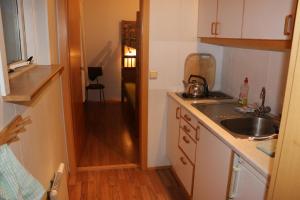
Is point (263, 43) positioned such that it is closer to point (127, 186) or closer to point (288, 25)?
point (288, 25)

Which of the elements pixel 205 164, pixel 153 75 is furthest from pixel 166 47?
pixel 205 164

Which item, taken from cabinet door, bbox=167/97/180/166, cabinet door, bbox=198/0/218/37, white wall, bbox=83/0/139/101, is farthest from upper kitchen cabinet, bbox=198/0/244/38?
white wall, bbox=83/0/139/101

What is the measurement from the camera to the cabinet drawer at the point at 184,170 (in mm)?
2148

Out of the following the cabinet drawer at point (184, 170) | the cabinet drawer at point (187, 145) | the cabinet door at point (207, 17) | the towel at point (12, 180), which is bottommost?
the cabinet drawer at point (184, 170)

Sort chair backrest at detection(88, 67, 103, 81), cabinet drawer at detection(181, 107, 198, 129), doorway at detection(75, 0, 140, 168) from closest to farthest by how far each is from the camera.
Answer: cabinet drawer at detection(181, 107, 198, 129), doorway at detection(75, 0, 140, 168), chair backrest at detection(88, 67, 103, 81)

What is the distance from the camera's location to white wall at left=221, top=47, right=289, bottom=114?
1875 mm

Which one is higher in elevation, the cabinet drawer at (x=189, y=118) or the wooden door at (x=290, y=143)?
the wooden door at (x=290, y=143)

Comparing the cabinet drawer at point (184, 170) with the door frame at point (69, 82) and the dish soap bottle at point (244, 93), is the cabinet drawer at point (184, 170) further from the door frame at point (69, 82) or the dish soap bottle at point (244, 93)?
the dish soap bottle at point (244, 93)

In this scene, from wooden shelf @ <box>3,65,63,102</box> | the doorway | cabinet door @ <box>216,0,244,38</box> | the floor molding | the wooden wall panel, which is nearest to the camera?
wooden shelf @ <box>3,65,63,102</box>

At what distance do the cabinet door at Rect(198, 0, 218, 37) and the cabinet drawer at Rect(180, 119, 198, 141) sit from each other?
81 cm

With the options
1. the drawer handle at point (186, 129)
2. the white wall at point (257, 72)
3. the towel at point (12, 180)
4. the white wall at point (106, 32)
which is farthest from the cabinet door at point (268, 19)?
the white wall at point (106, 32)

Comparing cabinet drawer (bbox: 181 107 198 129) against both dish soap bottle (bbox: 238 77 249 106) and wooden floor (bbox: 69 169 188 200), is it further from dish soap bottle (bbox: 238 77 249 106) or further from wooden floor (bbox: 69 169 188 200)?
wooden floor (bbox: 69 169 188 200)

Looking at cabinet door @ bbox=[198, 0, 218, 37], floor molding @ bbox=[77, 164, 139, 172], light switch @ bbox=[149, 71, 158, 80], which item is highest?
cabinet door @ bbox=[198, 0, 218, 37]

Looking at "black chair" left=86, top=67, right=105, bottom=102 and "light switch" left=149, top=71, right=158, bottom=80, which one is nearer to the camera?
"light switch" left=149, top=71, right=158, bottom=80
